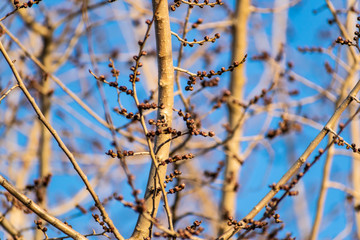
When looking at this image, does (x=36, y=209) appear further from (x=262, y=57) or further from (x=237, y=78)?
(x=262, y=57)

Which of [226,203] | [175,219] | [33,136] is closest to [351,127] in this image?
[226,203]

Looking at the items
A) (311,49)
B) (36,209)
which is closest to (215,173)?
(311,49)

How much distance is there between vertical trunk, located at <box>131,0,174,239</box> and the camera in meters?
2.24

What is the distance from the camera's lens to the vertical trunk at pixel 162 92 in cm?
224

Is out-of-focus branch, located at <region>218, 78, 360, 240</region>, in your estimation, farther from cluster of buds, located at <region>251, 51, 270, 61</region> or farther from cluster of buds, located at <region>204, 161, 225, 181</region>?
cluster of buds, located at <region>251, 51, 270, 61</region>

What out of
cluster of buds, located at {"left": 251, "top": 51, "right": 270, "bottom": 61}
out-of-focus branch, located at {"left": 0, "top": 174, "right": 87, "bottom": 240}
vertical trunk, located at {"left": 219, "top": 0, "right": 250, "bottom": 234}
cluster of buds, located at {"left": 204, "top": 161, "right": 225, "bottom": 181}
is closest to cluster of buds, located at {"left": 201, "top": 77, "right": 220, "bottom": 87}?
cluster of buds, located at {"left": 204, "top": 161, "right": 225, "bottom": 181}

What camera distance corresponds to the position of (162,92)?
91.2 inches

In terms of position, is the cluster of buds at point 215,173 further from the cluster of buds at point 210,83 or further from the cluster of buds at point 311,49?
the cluster of buds at point 311,49

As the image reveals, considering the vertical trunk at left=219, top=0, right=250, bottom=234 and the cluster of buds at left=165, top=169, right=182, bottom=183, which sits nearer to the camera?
the cluster of buds at left=165, top=169, right=182, bottom=183

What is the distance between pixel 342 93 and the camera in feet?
14.6

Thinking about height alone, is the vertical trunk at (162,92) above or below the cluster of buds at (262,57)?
below

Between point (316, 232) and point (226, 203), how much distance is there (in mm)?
1208

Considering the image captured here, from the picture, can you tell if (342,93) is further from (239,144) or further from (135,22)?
(135,22)

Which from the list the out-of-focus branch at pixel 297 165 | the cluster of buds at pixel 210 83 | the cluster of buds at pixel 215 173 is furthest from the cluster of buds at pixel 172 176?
the cluster of buds at pixel 215 173
